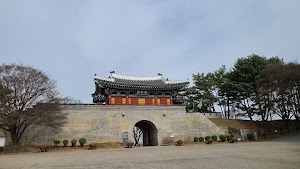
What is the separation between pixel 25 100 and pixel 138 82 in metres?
17.8

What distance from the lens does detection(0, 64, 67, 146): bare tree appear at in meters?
20.8

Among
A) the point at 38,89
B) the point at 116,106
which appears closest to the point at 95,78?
the point at 116,106

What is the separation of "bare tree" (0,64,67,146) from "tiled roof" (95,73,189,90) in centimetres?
965

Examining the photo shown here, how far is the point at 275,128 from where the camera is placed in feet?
116

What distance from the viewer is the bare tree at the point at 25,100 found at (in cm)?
2083

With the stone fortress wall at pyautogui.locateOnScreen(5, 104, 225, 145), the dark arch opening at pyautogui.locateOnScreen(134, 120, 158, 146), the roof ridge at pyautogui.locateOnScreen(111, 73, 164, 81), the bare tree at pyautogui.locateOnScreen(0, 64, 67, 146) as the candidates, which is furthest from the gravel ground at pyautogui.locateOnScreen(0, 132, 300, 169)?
the roof ridge at pyautogui.locateOnScreen(111, 73, 164, 81)

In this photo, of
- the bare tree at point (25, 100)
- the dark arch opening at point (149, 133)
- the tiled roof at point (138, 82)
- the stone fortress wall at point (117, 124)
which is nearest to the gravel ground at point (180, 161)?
the bare tree at point (25, 100)

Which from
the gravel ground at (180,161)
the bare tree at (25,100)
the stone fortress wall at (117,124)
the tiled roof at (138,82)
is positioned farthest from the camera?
the tiled roof at (138,82)

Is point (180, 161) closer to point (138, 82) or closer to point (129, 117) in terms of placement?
point (129, 117)

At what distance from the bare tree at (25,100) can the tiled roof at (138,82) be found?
965 centimetres

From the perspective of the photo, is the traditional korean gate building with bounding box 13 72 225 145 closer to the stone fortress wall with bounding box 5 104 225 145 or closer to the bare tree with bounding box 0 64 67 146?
the stone fortress wall with bounding box 5 104 225 145

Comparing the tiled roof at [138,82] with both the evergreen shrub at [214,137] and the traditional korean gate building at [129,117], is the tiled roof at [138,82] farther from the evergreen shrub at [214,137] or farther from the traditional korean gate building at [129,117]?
the evergreen shrub at [214,137]

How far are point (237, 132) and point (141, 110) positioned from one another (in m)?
12.7

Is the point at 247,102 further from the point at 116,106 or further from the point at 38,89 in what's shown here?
the point at 38,89
